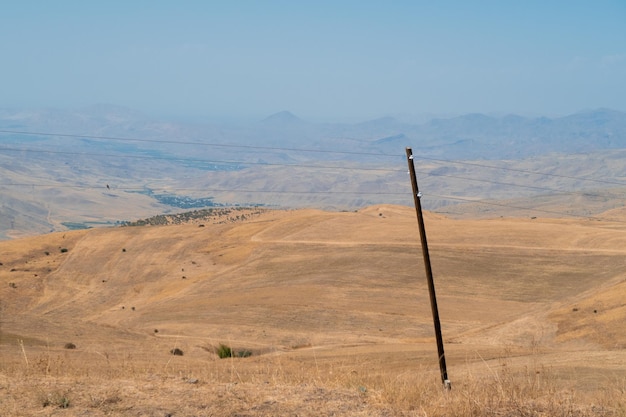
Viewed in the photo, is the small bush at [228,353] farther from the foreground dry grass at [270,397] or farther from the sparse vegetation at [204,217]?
the sparse vegetation at [204,217]

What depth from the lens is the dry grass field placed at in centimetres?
1010

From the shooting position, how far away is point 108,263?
53188 millimetres

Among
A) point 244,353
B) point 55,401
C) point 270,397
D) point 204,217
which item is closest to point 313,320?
point 244,353

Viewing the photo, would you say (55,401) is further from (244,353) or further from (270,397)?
(244,353)

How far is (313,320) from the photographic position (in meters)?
33.0

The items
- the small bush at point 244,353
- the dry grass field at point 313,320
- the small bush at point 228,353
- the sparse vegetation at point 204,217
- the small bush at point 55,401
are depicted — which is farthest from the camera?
the sparse vegetation at point 204,217

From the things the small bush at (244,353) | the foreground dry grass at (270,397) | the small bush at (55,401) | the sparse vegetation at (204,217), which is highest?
the small bush at (55,401)

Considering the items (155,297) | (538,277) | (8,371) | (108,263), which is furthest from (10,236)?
(8,371)

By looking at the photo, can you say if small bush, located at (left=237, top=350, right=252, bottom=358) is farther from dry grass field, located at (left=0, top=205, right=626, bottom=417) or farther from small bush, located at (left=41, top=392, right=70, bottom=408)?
small bush, located at (left=41, top=392, right=70, bottom=408)

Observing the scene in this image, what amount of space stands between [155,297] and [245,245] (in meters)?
11.2

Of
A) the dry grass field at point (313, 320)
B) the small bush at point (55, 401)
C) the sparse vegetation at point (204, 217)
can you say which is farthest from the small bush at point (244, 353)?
the sparse vegetation at point (204, 217)

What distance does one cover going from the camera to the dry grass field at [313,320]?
10.1m

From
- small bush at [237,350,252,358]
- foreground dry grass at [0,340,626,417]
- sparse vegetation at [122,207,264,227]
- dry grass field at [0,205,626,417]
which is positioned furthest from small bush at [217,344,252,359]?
sparse vegetation at [122,207,264,227]

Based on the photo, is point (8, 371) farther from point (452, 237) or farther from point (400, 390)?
point (452, 237)
